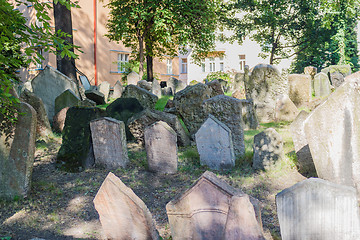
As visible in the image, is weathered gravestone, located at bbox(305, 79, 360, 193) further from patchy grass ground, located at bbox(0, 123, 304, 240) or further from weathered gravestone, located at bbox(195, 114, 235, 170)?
weathered gravestone, located at bbox(195, 114, 235, 170)

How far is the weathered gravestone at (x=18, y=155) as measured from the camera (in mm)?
4578

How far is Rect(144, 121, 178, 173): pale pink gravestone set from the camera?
574cm

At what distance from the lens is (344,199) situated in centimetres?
228

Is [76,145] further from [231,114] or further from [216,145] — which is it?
[231,114]

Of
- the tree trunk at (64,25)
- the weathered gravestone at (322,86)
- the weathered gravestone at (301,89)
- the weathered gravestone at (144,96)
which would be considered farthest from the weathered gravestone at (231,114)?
the weathered gravestone at (322,86)

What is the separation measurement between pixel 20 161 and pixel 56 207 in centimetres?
84

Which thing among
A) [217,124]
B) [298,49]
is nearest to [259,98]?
[217,124]

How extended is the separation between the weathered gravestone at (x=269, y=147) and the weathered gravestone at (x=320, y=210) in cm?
327

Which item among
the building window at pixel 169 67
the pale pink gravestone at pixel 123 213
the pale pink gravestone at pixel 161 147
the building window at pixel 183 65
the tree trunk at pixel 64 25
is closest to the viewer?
the pale pink gravestone at pixel 123 213

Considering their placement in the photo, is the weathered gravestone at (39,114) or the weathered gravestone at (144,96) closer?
the weathered gravestone at (39,114)

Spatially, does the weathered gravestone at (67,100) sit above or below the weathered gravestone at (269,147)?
above

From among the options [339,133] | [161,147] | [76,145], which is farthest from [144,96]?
[339,133]

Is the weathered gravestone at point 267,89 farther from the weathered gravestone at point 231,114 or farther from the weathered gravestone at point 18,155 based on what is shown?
the weathered gravestone at point 18,155

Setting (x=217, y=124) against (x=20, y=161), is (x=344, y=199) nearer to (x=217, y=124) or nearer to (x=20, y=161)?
(x=217, y=124)
